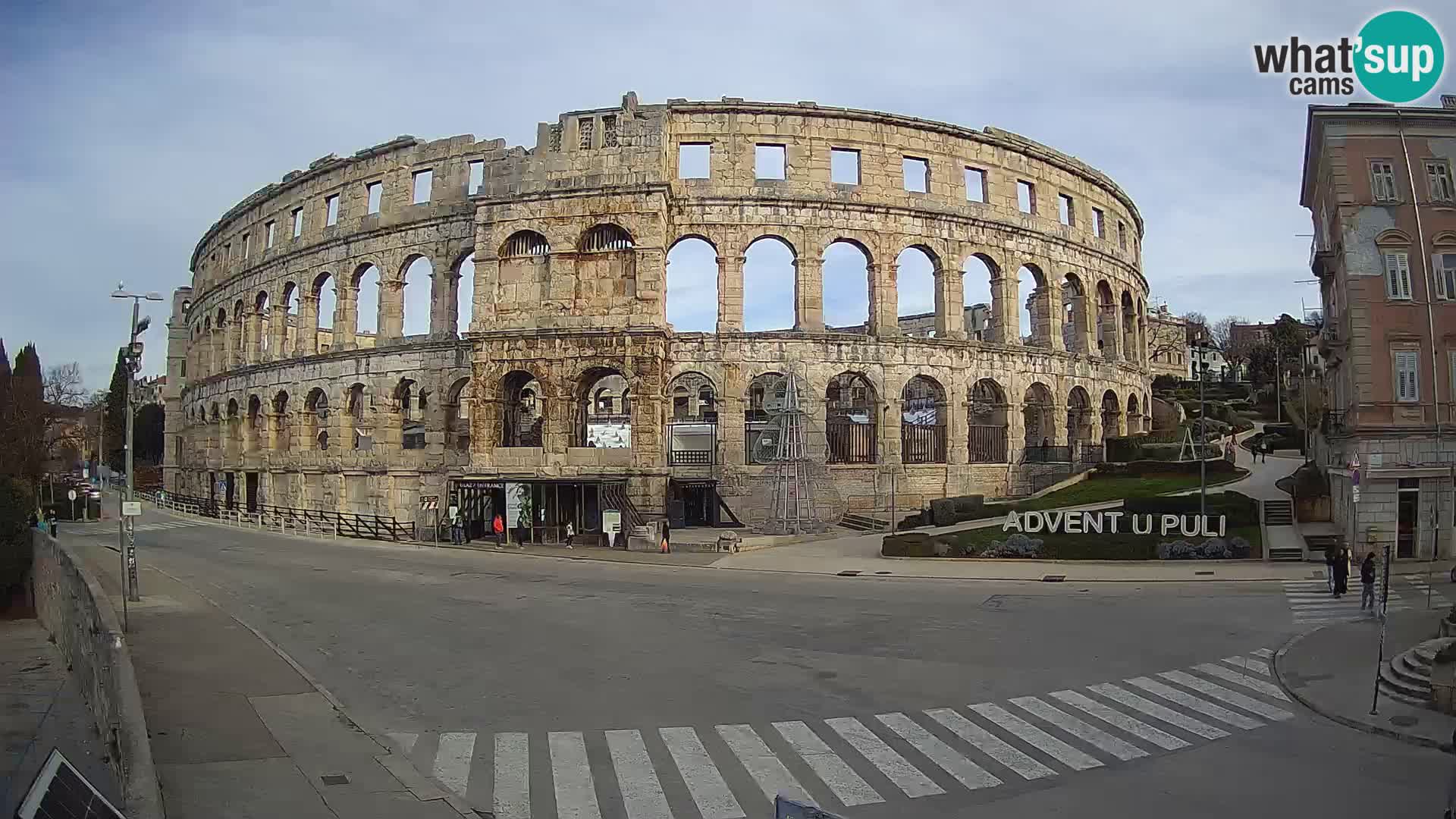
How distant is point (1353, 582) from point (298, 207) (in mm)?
51033

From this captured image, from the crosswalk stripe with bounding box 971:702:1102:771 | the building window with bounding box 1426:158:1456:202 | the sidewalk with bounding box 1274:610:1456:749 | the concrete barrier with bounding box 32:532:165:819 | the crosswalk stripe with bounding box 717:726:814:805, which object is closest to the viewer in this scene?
the concrete barrier with bounding box 32:532:165:819

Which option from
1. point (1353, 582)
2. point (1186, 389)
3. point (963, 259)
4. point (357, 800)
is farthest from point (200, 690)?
point (1186, 389)

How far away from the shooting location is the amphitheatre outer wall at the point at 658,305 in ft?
123

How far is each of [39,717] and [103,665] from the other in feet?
20.7

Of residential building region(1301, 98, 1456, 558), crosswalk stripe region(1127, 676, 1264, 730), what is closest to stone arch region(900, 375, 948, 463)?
residential building region(1301, 98, 1456, 558)

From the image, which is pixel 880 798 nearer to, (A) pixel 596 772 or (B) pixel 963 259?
(A) pixel 596 772

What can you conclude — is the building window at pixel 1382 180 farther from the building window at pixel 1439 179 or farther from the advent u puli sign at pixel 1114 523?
the advent u puli sign at pixel 1114 523

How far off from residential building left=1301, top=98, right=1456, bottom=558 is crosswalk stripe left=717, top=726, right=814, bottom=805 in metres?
23.4

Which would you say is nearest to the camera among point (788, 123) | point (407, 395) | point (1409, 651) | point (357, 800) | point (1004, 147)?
point (357, 800)

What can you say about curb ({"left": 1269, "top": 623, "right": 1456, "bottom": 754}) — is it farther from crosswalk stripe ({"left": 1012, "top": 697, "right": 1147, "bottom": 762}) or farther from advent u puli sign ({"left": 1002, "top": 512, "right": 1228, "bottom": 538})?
advent u puli sign ({"left": 1002, "top": 512, "right": 1228, "bottom": 538})

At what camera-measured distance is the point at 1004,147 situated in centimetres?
4409

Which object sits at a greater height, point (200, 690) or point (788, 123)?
point (788, 123)

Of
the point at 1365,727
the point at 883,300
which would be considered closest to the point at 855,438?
the point at 883,300

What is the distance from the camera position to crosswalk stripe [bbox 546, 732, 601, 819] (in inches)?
355
